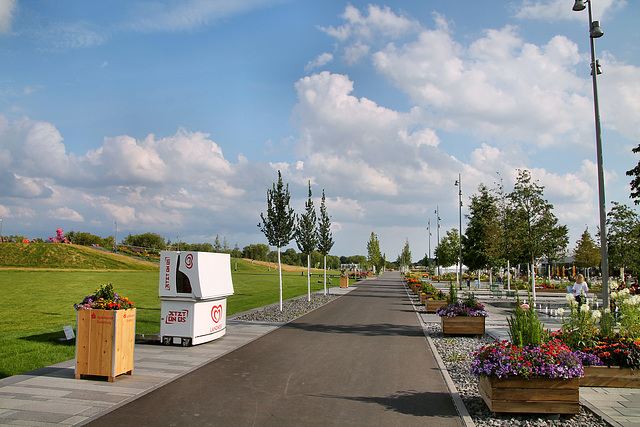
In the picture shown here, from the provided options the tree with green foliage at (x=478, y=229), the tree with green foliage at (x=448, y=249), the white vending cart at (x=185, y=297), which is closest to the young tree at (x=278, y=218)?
the white vending cart at (x=185, y=297)

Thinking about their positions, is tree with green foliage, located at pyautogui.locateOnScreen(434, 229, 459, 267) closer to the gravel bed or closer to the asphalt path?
the gravel bed

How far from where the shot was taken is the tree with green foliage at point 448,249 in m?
56.1

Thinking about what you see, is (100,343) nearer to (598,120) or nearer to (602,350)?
(602,350)

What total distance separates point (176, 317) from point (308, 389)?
16.0ft

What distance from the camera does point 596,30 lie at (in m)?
11.8

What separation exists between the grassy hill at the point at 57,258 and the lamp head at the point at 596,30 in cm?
5830

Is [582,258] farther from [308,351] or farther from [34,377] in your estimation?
[34,377]

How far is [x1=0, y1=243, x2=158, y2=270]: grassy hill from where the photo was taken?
54.7 m

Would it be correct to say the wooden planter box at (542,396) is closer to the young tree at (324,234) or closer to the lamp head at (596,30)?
the lamp head at (596,30)

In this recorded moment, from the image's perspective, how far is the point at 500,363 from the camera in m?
5.86

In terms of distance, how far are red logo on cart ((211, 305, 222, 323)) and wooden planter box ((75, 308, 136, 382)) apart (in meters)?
3.74

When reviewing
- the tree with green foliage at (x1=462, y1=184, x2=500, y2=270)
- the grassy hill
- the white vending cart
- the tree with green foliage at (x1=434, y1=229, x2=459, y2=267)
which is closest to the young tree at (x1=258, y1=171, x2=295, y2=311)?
the white vending cart

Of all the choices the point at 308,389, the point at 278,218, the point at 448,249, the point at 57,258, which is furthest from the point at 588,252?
the point at 57,258

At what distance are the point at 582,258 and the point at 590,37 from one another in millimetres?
48321
